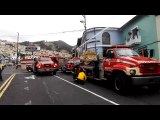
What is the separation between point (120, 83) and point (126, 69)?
0.80m

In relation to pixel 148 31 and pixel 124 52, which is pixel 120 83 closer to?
pixel 124 52

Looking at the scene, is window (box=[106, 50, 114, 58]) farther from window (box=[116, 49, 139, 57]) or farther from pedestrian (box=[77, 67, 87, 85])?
pedestrian (box=[77, 67, 87, 85])

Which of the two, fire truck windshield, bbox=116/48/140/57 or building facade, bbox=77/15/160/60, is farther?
building facade, bbox=77/15/160/60

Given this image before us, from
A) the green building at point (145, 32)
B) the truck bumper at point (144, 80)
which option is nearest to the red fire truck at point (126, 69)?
the truck bumper at point (144, 80)

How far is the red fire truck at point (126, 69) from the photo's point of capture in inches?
410

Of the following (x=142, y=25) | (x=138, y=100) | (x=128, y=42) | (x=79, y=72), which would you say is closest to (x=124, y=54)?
(x=138, y=100)

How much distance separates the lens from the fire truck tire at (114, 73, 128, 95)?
1061 centimetres

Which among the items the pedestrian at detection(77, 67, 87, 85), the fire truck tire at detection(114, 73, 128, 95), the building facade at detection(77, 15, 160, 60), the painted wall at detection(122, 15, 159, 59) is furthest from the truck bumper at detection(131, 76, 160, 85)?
the painted wall at detection(122, 15, 159, 59)

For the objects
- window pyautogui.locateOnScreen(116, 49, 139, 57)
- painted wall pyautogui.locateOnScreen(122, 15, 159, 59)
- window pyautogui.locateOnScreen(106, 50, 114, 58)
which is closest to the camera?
window pyautogui.locateOnScreen(116, 49, 139, 57)

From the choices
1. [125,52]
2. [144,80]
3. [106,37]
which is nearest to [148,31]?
[106,37]

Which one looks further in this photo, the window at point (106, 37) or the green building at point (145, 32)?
the window at point (106, 37)

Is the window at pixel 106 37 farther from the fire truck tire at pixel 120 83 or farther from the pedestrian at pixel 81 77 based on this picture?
the fire truck tire at pixel 120 83
